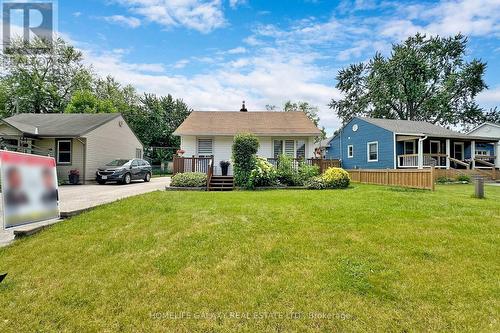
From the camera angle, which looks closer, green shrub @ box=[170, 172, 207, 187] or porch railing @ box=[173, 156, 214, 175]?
green shrub @ box=[170, 172, 207, 187]

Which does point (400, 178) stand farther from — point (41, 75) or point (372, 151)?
point (41, 75)

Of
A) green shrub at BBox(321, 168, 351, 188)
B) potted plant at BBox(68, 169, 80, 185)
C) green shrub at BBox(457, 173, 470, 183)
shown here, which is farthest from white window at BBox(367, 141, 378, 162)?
potted plant at BBox(68, 169, 80, 185)

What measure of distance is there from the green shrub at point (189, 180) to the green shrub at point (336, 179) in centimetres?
570

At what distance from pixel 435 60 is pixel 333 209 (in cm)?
3932

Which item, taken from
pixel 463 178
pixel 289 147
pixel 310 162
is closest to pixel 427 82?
pixel 463 178

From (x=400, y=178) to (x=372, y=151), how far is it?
8888 mm

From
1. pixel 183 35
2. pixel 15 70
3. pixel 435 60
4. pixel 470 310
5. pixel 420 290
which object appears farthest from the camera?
pixel 435 60

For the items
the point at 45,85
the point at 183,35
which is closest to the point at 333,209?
the point at 183,35

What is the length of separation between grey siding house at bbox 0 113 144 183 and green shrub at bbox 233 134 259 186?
1101cm

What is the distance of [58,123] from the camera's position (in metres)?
19.6

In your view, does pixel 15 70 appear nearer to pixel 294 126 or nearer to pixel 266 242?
pixel 294 126

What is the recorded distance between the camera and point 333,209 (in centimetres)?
658

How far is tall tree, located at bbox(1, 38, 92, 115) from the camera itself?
101 ft

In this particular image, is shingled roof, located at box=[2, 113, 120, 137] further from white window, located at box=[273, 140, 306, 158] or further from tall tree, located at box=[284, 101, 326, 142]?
tall tree, located at box=[284, 101, 326, 142]
